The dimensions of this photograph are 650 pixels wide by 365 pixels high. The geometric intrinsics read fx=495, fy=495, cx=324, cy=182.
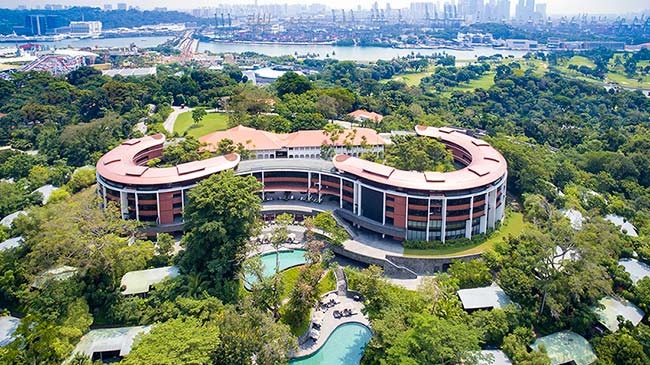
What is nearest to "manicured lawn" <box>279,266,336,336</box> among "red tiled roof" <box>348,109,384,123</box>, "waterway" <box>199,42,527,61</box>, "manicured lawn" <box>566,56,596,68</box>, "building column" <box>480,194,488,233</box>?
"building column" <box>480,194,488,233</box>

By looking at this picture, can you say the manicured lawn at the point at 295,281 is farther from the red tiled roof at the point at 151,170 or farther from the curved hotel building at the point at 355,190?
the red tiled roof at the point at 151,170

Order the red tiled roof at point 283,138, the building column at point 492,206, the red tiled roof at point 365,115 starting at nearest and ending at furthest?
the building column at point 492,206 < the red tiled roof at point 283,138 < the red tiled roof at point 365,115

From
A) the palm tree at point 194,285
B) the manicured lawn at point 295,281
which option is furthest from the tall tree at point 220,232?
the manicured lawn at point 295,281

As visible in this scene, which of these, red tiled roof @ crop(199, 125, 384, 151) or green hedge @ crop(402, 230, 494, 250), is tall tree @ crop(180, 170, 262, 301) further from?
red tiled roof @ crop(199, 125, 384, 151)

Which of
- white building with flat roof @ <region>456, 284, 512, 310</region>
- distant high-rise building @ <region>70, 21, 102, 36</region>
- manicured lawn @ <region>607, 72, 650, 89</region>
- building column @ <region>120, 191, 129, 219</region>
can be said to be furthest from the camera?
A: distant high-rise building @ <region>70, 21, 102, 36</region>

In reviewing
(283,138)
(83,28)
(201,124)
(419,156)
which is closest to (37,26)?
(83,28)
